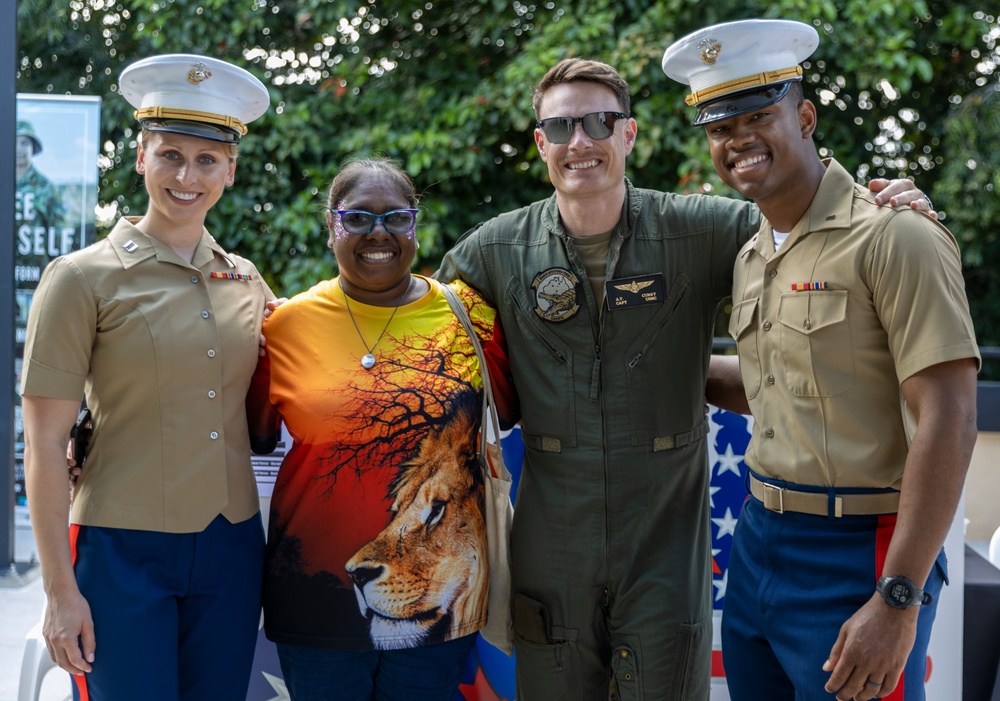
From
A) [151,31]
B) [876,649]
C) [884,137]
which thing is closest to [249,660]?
[876,649]

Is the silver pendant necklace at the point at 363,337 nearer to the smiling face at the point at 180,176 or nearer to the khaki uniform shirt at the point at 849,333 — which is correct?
the smiling face at the point at 180,176

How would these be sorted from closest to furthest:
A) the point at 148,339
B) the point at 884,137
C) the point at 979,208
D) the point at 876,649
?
the point at 876,649 < the point at 148,339 < the point at 979,208 < the point at 884,137

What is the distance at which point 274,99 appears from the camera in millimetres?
6406

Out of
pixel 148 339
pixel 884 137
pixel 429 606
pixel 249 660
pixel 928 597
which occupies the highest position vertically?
pixel 884 137

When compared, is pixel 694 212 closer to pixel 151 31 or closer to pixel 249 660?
pixel 249 660

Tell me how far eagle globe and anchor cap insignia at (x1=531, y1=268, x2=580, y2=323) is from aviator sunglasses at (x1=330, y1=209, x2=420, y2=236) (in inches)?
18.1

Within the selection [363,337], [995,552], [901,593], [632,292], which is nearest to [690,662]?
[901,593]

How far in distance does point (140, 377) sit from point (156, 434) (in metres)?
0.15

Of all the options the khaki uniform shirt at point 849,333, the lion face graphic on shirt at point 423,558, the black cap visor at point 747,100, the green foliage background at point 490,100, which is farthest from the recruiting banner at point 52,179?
the khaki uniform shirt at point 849,333

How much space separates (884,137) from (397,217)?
5298 millimetres

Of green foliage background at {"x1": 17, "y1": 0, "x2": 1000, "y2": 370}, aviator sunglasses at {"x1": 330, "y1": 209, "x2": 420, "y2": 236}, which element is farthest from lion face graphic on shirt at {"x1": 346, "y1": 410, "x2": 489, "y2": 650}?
green foliage background at {"x1": 17, "y1": 0, "x2": 1000, "y2": 370}

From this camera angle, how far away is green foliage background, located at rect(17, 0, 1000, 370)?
5.71 meters

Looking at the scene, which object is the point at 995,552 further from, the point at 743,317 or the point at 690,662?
the point at 743,317

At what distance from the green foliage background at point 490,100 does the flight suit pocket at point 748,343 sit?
313cm
